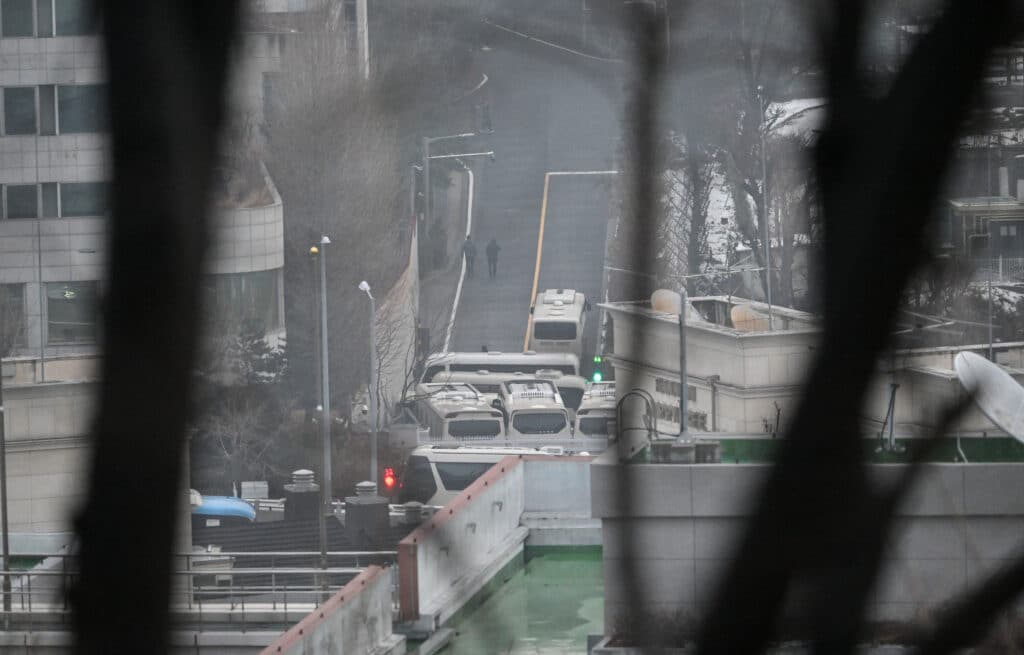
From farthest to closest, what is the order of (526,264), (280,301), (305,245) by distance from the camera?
(526,264) → (280,301) → (305,245)

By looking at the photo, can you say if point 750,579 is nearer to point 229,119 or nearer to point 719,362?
point 229,119

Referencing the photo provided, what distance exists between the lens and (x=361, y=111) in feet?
3.62

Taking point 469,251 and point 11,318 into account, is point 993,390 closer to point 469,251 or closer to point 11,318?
point 11,318

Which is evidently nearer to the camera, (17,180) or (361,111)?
(361,111)

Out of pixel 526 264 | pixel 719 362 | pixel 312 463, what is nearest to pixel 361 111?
pixel 719 362

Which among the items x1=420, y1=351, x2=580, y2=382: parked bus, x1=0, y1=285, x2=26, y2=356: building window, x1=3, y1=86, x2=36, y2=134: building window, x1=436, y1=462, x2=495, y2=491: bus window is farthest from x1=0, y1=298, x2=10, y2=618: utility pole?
x1=420, y1=351, x2=580, y2=382: parked bus

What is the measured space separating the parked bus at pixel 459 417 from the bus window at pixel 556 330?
43.9 inches

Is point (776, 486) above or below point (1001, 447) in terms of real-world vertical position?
above

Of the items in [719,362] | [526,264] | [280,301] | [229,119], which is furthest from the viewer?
[526,264]

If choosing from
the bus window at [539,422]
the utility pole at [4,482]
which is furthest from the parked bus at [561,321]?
the utility pole at [4,482]

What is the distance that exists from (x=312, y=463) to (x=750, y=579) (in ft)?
24.5

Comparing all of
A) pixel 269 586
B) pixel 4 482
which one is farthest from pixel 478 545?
pixel 4 482

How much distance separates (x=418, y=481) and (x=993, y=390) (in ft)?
20.8

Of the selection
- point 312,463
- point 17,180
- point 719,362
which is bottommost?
point 312,463
